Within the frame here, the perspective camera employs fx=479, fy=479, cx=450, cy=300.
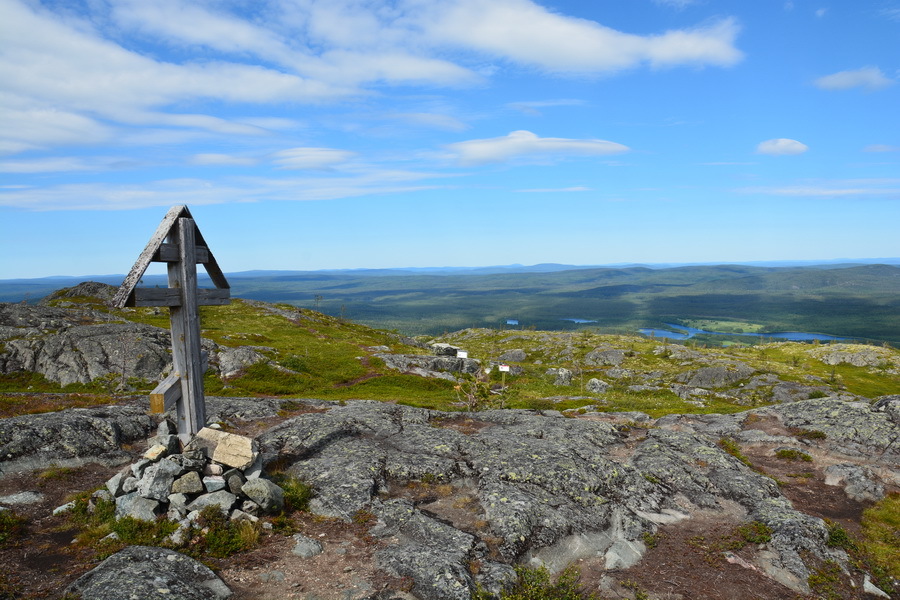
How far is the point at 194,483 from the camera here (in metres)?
14.5

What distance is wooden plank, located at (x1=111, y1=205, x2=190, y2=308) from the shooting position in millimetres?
14430

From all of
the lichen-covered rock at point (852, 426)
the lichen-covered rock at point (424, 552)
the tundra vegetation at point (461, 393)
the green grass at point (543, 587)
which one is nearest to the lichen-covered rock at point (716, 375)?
the tundra vegetation at point (461, 393)

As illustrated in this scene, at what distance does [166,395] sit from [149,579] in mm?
6322

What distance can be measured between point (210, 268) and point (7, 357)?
144 ft

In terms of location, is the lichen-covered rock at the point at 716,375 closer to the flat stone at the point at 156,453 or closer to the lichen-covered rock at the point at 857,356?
the lichen-covered rock at the point at 857,356

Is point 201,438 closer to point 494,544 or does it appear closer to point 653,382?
point 494,544

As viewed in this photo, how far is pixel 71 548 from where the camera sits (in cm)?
1259

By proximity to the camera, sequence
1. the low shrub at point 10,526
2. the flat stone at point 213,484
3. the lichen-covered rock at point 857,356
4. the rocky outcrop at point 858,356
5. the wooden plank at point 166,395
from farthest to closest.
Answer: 1. the lichen-covered rock at point 857,356
2. the rocky outcrop at point 858,356
3. the wooden plank at point 166,395
4. the flat stone at point 213,484
5. the low shrub at point 10,526

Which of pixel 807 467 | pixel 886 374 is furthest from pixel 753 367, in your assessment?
pixel 807 467

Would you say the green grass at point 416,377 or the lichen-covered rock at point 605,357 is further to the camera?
the lichen-covered rock at point 605,357

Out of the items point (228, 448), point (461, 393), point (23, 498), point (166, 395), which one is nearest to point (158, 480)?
point (228, 448)

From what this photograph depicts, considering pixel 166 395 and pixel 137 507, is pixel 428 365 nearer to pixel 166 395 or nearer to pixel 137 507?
pixel 166 395

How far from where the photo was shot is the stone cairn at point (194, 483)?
1395 cm

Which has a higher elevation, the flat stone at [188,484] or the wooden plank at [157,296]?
the wooden plank at [157,296]
